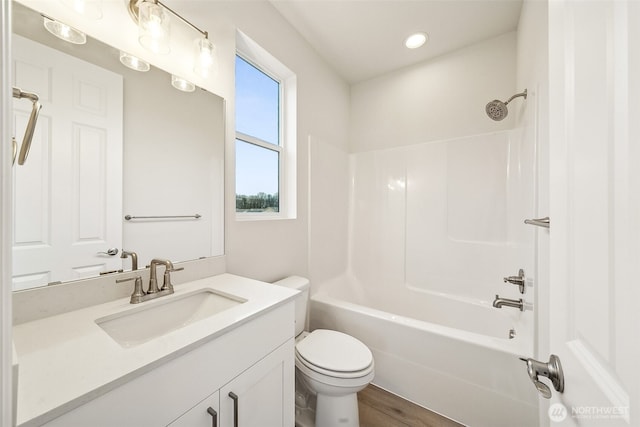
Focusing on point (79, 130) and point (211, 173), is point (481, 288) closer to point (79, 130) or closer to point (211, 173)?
point (211, 173)

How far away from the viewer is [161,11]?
3.31 ft

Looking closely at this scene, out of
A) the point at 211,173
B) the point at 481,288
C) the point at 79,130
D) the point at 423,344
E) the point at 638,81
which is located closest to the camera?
the point at 638,81

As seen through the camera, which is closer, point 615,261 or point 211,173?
point 615,261

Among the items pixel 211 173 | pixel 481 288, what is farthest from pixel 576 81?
pixel 481 288

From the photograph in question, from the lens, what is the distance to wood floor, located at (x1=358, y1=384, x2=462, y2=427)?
1402mm

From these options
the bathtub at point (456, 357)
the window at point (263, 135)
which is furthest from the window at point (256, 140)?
the bathtub at point (456, 357)

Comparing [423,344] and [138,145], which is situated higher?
[138,145]

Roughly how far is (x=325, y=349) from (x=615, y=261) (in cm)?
131

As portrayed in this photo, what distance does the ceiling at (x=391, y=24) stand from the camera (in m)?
1.64

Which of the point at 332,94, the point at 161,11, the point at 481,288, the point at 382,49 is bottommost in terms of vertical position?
the point at 481,288

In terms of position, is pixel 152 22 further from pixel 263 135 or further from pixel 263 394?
pixel 263 394

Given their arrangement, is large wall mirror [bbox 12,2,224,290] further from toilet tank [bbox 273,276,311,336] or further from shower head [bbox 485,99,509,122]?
shower head [bbox 485,99,509,122]

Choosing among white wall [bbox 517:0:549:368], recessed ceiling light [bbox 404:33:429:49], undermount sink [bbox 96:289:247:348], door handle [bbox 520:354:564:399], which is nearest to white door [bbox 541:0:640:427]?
door handle [bbox 520:354:564:399]

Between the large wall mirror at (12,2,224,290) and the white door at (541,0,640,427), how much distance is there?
1.37 m
